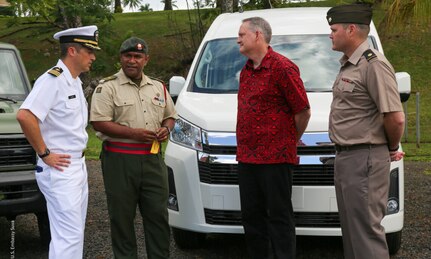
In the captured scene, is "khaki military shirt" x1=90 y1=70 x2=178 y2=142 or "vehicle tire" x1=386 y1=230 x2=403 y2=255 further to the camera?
"vehicle tire" x1=386 y1=230 x2=403 y2=255

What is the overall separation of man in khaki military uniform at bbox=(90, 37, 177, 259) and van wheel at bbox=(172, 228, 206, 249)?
867 mm

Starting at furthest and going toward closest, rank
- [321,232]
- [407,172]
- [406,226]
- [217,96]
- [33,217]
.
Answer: [407,172], [33,217], [406,226], [217,96], [321,232]

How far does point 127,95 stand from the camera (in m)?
5.37

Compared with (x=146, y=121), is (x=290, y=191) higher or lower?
lower

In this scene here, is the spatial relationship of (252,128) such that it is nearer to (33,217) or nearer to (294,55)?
(294,55)

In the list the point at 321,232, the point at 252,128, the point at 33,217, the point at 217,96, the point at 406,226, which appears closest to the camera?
the point at 252,128

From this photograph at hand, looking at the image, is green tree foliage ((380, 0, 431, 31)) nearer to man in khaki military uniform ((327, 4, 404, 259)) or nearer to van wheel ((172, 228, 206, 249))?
van wheel ((172, 228, 206, 249))

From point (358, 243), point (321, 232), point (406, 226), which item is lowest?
point (406, 226)

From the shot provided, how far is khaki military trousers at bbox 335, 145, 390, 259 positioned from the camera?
4477 mm

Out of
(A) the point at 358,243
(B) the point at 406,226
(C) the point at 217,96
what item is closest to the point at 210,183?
(C) the point at 217,96

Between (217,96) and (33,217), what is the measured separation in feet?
10.3

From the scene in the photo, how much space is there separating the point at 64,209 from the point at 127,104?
1.11m

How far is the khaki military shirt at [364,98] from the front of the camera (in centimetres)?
438

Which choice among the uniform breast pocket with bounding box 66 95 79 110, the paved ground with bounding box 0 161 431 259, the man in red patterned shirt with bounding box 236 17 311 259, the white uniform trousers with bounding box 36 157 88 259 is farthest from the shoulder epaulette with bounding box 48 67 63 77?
the paved ground with bounding box 0 161 431 259
